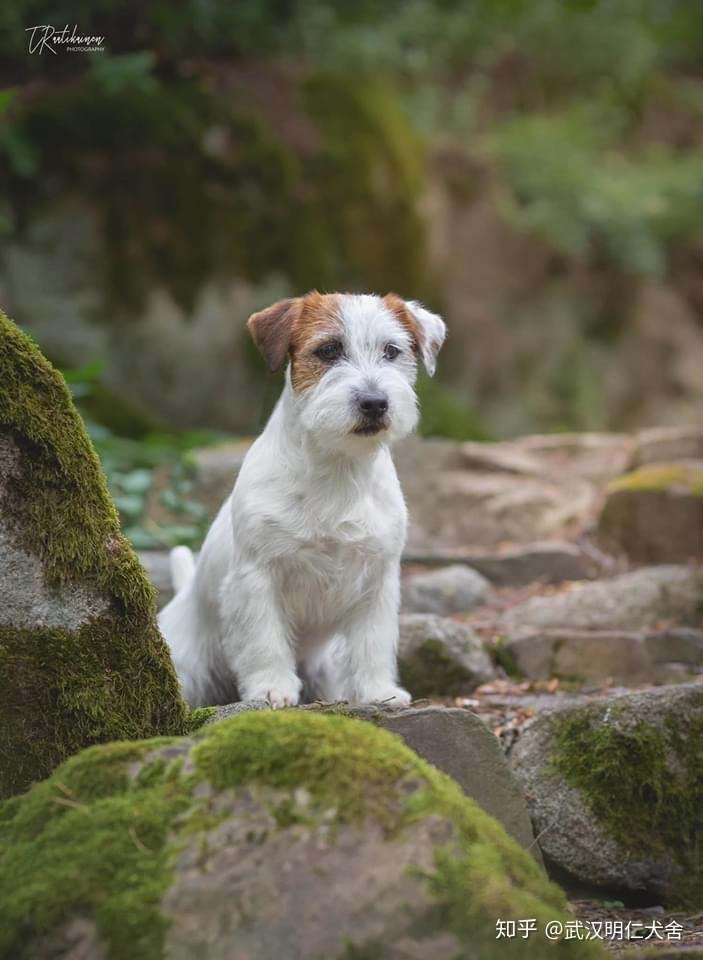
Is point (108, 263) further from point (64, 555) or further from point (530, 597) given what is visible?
point (64, 555)

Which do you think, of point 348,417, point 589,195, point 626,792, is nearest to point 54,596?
point 348,417

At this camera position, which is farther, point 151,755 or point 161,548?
point 161,548

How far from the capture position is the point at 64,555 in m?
3.71

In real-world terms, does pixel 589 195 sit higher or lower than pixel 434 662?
higher

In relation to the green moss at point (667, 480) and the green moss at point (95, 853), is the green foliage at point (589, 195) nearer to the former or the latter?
the green moss at point (667, 480)

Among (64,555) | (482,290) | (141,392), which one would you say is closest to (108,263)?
(141,392)

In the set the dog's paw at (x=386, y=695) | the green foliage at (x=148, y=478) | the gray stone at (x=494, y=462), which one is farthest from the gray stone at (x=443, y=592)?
the gray stone at (x=494, y=462)

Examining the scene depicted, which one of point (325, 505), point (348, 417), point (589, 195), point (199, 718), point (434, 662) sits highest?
point (589, 195)

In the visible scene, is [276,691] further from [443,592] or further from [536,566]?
[536,566]

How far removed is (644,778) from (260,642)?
172 cm

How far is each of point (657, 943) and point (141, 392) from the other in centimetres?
953

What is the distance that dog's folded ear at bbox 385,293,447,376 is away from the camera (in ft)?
16.4

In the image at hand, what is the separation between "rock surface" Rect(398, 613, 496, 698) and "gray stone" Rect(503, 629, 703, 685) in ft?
1.44

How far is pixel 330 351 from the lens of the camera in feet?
15.7
